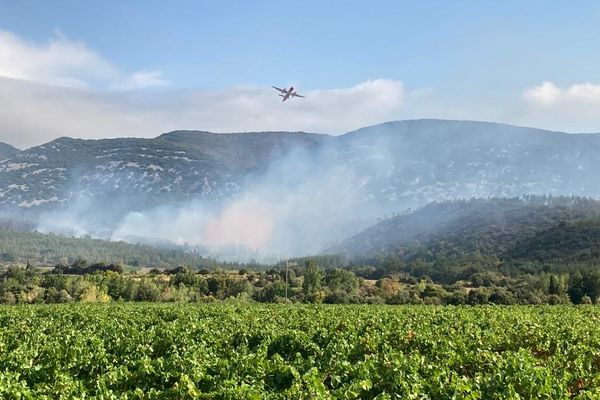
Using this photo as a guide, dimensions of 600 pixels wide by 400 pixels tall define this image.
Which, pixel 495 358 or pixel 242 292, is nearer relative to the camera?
pixel 495 358

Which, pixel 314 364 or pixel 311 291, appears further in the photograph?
pixel 311 291

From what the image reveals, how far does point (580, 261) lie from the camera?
17925 centimetres

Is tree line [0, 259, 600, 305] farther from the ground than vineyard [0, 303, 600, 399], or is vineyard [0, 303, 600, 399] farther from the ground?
vineyard [0, 303, 600, 399]

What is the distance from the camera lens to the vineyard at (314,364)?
1650 cm

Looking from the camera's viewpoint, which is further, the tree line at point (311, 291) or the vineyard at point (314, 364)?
the tree line at point (311, 291)

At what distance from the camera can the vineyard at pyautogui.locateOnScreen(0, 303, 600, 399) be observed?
16.5 meters

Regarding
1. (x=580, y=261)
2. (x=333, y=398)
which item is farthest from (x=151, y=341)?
(x=580, y=261)

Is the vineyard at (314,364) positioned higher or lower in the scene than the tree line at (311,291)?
higher

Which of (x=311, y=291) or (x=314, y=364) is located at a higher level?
(x=314, y=364)

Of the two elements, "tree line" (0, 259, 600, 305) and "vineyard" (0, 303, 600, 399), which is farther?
"tree line" (0, 259, 600, 305)

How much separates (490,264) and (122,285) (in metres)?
131

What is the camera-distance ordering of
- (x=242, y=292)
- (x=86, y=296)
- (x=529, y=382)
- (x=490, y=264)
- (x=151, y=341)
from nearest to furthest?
(x=529, y=382) < (x=151, y=341) < (x=86, y=296) < (x=242, y=292) < (x=490, y=264)

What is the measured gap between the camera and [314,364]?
23.2 m

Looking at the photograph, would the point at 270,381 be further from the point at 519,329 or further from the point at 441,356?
the point at 519,329
